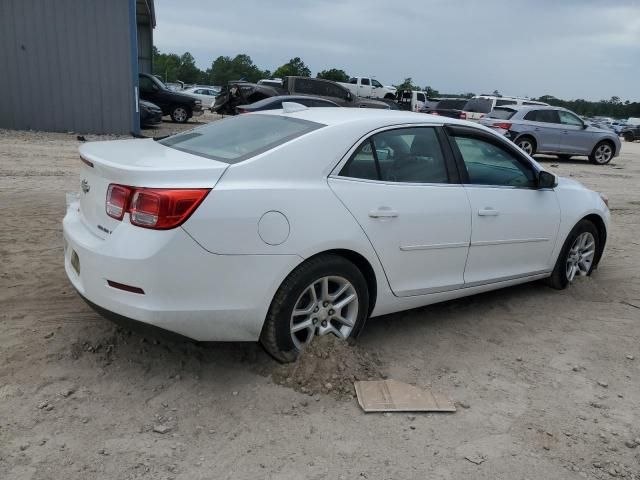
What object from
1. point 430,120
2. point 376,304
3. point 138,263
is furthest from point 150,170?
point 430,120

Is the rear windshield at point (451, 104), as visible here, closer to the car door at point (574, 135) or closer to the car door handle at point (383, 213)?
the car door at point (574, 135)

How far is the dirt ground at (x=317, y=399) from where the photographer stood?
2.70m

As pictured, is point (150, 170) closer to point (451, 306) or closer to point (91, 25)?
point (451, 306)

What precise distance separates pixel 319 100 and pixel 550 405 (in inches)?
556

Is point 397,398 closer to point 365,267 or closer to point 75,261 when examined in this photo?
point 365,267

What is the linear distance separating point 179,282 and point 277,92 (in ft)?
66.4

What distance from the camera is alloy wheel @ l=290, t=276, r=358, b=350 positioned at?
3393mm

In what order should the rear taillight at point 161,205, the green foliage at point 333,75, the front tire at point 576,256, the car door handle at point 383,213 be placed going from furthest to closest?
the green foliage at point 333,75
the front tire at point 576,256
the car door handle at point 383,213
the rear taillight at point 161,205

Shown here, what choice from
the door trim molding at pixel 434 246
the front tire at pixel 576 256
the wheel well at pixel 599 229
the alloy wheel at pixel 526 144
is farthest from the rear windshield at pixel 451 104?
the door trim molding at pixel 434 246

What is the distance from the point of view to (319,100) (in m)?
16.5

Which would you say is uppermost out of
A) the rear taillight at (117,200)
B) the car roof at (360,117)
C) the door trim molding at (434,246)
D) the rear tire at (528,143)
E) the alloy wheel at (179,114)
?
the car roof at (360,117)

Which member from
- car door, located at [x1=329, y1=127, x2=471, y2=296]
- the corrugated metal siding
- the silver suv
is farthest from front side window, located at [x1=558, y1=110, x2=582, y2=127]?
car door, located at [x1=329, y1=127, x2=471, y2=296]

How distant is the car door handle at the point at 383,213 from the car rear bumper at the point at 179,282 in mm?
608

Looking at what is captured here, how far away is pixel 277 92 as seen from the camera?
22266 millimetres
